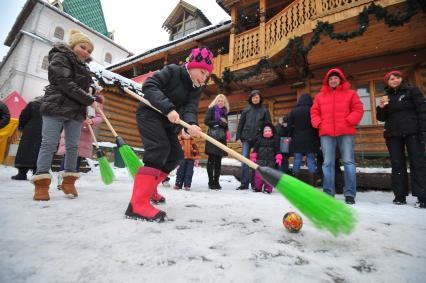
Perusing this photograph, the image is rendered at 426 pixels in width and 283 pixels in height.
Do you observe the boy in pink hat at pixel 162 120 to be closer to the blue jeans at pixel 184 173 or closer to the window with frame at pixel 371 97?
the blue jeans at pixel 184 173

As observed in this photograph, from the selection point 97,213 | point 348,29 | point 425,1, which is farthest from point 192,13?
point 97,213

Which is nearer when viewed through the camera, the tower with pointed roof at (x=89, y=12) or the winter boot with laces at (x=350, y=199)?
the winter boot with laces at (x=350, y=199)

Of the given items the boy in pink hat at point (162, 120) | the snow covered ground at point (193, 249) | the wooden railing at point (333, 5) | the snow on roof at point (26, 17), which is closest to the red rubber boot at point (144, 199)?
the boy in pink hat at point (162, 120)

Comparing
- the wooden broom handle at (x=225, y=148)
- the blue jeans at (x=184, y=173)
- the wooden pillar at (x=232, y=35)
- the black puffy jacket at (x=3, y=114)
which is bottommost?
the blue jeans at (x=184, y=173)

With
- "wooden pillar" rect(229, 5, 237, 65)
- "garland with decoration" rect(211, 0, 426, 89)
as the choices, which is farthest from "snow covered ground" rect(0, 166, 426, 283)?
"wooden pillar" rect(229, 5, 237, 65)

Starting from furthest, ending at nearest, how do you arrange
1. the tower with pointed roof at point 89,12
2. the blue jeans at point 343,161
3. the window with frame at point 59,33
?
the tower with pointed roof at point 89,12, the window with frame at point 59,33, the blue jeans at point 343,161

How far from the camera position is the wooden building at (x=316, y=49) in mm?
5926

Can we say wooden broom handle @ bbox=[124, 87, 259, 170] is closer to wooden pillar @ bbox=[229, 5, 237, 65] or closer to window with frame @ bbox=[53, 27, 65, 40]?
wooden pillar @ bbox=[229, 5, 237, 65]

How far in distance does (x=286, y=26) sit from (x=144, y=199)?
25.0 feet

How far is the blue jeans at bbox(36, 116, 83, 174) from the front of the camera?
99.2 inches

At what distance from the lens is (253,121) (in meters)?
4.72

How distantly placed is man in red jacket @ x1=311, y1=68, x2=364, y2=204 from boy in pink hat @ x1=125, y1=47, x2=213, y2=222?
2.07m

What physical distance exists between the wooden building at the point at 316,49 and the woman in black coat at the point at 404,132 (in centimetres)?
291

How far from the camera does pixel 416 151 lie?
3258 mm
